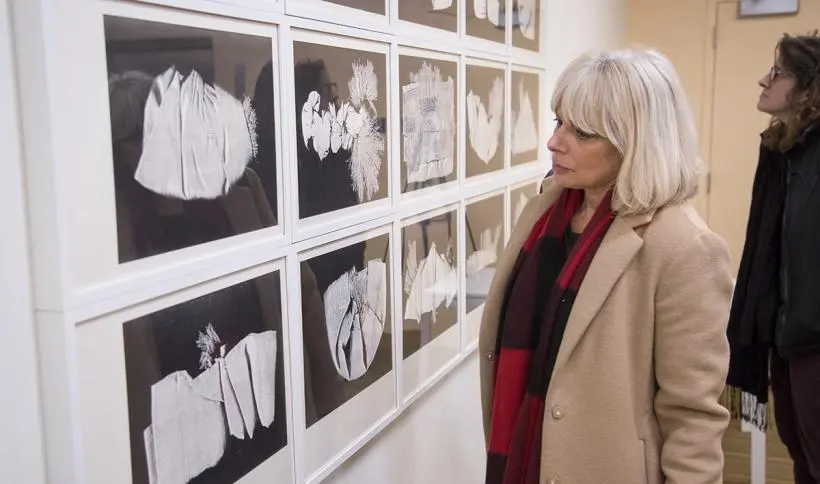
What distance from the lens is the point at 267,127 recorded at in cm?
104

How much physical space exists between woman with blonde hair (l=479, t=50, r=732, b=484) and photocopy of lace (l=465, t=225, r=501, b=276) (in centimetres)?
71

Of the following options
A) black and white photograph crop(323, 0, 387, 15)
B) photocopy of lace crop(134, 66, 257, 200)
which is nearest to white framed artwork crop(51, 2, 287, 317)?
photocopy of lace crop(134, 66, 257, 200)

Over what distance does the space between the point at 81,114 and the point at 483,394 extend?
36.5 inches

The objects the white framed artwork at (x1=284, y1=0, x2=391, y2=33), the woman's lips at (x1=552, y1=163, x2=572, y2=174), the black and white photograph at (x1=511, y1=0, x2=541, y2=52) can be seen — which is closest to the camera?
the white framed artwork at (x1=284, y1=0, x2=391, y2=33)

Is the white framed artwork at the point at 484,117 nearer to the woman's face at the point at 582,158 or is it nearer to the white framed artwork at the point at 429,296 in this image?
the white framed artwork at the point at 429,296

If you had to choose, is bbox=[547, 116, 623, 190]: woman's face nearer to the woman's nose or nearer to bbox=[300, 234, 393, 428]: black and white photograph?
the woman's nose

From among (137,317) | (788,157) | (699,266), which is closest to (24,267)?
(137,317)

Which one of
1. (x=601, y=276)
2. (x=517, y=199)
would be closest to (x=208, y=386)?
(x=601, y=276)

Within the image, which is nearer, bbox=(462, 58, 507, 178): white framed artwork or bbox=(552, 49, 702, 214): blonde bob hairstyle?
bbox=(552, 49, 702, 214): blonde bob hairstyle

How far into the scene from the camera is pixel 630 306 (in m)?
1.15

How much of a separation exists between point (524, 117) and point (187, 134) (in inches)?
60.8

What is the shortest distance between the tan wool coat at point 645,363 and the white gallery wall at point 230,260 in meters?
0.40

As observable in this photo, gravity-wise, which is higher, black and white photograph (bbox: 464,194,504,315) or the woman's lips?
the woman's lips

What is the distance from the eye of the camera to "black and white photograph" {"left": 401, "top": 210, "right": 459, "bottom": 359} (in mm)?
1555
